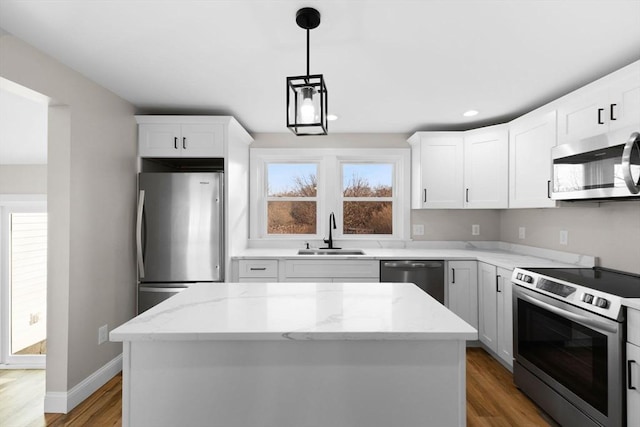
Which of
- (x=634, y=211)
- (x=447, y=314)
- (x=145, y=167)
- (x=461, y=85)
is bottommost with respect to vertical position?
(x=447, y=314)

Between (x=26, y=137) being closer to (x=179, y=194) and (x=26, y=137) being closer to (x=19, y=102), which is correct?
(x=19, y=102)

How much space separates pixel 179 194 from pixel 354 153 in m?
2.03

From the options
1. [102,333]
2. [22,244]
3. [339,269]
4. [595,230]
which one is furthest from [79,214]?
[595,230]

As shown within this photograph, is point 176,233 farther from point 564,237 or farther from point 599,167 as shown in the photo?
point 564,237

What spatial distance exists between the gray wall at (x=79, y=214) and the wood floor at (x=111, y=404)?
204 mm

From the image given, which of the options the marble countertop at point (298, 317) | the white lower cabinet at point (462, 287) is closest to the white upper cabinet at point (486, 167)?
the white lower cabinet at point (462, 287)

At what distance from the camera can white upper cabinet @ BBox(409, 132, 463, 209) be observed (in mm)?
3653

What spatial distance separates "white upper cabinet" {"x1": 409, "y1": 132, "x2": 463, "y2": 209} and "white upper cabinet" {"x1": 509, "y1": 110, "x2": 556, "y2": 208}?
52 centimetres

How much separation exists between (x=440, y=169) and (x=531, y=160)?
0.91 meters

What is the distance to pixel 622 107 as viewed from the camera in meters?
2.08

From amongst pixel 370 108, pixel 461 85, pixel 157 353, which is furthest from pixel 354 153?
pixel 157 353

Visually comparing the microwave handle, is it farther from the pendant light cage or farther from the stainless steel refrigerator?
the stainless steel refrigerator

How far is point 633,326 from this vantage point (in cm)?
165

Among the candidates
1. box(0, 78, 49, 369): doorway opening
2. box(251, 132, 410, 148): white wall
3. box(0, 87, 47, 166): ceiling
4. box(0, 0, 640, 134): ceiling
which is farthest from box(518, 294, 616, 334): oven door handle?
box(0, 78, 49, 369): doorway opening
